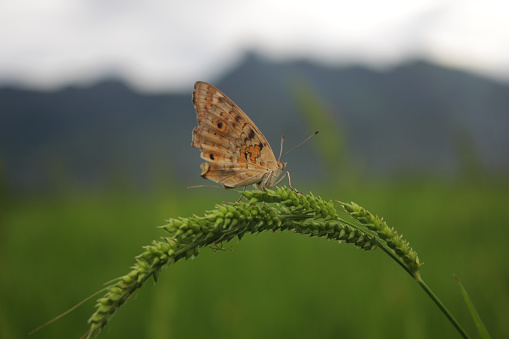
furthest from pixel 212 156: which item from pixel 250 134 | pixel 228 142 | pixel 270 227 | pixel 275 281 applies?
pixel 275 281

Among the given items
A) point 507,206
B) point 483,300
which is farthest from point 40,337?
point 507,206

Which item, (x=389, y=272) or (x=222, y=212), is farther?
(x=389, y=272)

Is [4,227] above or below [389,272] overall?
above

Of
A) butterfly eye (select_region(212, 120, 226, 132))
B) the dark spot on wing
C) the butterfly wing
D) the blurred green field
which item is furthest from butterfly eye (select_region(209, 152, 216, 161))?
the blurred green field

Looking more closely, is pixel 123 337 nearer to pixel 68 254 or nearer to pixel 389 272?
pixel 389 272

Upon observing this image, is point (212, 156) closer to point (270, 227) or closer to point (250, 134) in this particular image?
point (250, 134)

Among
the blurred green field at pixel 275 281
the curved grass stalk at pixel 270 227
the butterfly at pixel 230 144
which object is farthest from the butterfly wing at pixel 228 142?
the curved grass stalk at pixel 270 227

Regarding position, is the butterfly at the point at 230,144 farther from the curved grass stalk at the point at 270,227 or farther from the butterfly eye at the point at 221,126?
the curved grass stalk at the point at 270,227
